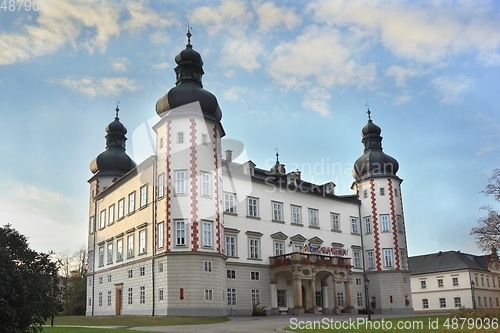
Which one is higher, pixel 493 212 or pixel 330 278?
pixel 493 212

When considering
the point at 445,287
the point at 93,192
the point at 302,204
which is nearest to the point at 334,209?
the point at 302,204

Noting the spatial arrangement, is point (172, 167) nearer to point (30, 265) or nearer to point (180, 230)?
point (180, 230)

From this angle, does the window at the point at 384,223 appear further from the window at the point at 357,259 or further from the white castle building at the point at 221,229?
the window at the point at 357,259

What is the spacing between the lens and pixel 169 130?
117 feet

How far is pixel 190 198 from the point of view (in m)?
34.4

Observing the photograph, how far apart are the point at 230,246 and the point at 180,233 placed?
664cm

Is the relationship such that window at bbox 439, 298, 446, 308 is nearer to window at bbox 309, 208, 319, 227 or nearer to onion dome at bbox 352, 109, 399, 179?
onion dome at bbox 352, 109, 399, 179

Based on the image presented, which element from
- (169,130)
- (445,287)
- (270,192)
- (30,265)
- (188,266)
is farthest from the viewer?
(445,287)

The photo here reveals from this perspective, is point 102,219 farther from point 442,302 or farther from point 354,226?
point 442,302

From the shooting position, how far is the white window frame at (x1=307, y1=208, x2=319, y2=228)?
46.9m

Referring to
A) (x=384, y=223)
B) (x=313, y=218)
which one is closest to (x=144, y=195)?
(x=313, y=218)

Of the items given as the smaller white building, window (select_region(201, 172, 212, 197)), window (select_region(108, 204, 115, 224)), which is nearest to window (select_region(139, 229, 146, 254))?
window (select_region(201, 172, 212, 197))

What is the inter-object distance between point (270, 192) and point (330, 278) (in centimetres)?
943

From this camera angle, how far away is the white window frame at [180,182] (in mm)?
34622
